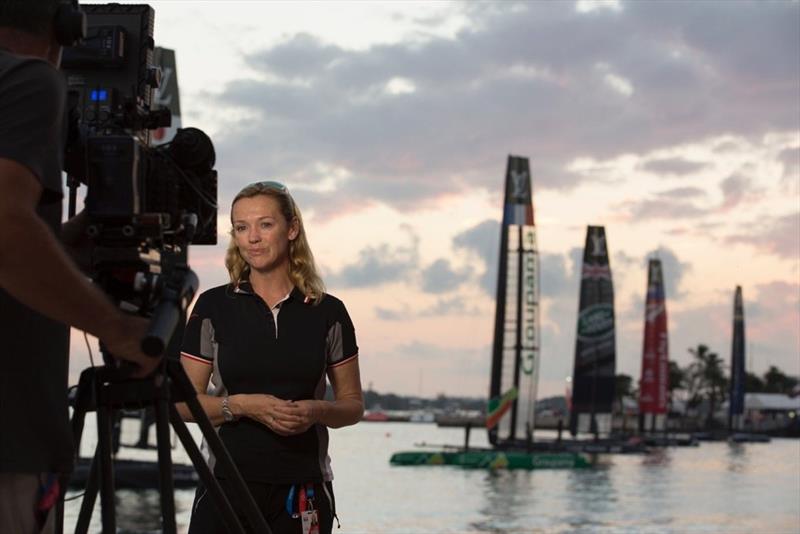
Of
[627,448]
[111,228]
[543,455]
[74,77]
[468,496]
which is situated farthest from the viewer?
[627,448]

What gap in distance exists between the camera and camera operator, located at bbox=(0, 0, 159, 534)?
5.86 ft

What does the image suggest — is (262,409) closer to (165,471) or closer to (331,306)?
(331,306)

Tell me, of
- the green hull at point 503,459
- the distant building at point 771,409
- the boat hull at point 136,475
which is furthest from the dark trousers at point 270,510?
the distant building at point 771,409

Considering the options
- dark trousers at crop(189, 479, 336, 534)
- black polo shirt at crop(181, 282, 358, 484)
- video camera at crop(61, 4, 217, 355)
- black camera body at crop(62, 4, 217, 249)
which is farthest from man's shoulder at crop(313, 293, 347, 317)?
black camera body at crop(62, 4, 217, 249)

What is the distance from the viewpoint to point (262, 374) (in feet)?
10.8

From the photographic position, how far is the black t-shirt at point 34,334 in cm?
182

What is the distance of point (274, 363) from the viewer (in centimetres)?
330

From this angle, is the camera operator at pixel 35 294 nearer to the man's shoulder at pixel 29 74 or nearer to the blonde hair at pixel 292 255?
the man's shoulder at pixel 29 74

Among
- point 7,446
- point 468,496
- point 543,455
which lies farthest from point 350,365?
point 543,455

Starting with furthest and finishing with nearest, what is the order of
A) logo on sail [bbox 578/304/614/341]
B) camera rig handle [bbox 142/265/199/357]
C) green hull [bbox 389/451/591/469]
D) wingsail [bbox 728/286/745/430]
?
1. wingsail [bbox 728/286/745/430]
2. logo on sail [bbox 578/304/614/341]
3. green hull [bbox 389/451/591/469]
4. camera rig handle [bbox 142/265/199/357]

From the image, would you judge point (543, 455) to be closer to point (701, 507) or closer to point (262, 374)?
point (701, 507)

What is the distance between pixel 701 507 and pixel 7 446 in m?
36.0

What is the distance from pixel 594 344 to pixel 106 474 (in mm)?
56643

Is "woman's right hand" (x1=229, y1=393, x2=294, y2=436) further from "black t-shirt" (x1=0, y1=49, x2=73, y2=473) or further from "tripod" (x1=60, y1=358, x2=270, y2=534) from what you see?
"black t-shirt" (x1=0, y1=49, x2=73, y2=473)
